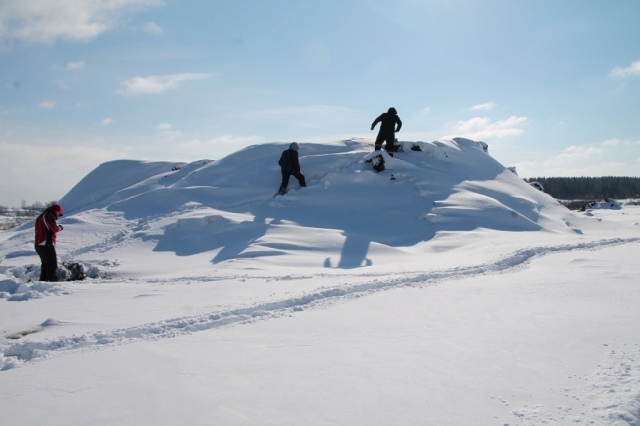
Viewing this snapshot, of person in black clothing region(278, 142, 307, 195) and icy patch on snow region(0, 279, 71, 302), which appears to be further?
person in black clothing region(278, 142, 307, 195)

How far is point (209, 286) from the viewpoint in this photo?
6.95 meters

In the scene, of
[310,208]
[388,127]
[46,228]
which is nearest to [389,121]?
[388,127]

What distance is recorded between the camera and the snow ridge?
4184mm

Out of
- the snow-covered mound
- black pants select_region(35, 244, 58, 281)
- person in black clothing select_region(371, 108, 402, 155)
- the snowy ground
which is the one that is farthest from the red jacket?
person in black clothing select_region(371, 108, 402, 155)

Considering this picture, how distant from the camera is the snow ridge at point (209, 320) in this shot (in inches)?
165

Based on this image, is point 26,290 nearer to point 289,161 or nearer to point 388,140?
point 289,161

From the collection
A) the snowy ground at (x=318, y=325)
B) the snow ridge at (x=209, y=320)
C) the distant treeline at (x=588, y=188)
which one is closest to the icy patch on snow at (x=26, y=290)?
the snowy ground at (x=318, y=325)

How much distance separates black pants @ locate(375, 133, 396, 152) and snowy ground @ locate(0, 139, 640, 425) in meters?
5.22

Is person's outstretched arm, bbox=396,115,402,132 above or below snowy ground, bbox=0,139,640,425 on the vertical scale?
above

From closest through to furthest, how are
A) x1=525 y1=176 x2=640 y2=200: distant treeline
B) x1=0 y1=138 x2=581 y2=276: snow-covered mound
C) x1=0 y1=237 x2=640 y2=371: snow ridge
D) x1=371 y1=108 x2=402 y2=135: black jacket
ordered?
x1=0 y1=237 x2=640 y2=371: snow ridge → x1=0 y1=138 x2=581 y2=276: snow-covered mound → x1=371 y1=108 x2=402 y2=135: black jacket → x1=525 y1=176 x2=640 y2=200: distant treeline

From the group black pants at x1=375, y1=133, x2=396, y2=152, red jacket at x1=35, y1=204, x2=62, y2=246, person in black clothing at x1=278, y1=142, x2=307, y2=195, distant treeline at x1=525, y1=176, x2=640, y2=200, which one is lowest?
red jacket at x1=35, y1=204, x2=62, y2=246

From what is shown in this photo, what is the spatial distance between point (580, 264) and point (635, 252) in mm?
2423

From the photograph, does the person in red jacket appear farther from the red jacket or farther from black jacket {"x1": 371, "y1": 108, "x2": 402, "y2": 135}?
black jacket {"x1": 371, "y1": 108, "x2": 402, "y2": 135}

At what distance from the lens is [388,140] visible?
17500 mm
